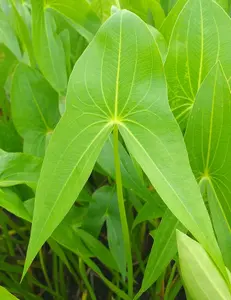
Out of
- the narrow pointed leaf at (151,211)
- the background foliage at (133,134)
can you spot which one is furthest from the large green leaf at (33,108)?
the narrow pointed leaf at (151,211)

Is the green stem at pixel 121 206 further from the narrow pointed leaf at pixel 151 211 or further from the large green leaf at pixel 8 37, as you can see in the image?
the large green leaf at pixel 8 37

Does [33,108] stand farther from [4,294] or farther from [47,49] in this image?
[4,294]

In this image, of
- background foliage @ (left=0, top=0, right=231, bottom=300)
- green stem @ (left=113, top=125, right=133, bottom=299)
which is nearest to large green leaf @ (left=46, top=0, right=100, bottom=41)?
background foliage @ (left=0, top=0, right=231, bottom=300)

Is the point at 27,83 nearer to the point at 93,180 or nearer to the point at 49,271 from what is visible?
the point at 93,180

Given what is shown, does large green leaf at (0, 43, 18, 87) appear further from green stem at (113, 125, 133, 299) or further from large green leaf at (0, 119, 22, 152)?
green stem at (113, 125, 133, 299)

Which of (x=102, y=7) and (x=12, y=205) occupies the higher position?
(x=102, y=7)

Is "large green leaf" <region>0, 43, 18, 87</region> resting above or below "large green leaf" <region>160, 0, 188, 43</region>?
below

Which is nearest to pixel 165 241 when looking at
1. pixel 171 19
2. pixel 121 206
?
pixel 121 206
